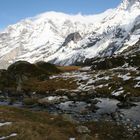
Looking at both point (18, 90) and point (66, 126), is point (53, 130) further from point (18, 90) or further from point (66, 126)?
point (18, 90)

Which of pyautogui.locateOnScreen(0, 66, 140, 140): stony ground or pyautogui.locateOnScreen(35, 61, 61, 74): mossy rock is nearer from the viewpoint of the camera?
pyautogui.locateOnScreen(0, 66, 140, 140): stony ground

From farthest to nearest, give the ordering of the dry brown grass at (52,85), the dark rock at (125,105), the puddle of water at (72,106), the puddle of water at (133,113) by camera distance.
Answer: the dry brown grass at (52,85), the puddle of water at (72,106), the dark rock at (125,105), the puddle of water at (133,113)

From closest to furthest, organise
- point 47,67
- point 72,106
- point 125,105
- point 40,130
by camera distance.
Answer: point 40,130 < point 125,105 < point 72,106 < point 47,67

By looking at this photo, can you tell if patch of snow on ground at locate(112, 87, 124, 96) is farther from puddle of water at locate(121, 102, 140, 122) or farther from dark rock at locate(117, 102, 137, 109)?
puddle of water at locate(121, 102, 140, 122)

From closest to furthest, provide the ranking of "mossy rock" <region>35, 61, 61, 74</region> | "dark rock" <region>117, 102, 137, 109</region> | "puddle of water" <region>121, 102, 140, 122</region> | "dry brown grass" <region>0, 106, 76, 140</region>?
"dry brown grass" <region>0, 106, 76, 140</region> → "puddle of water" <region>121, 102, 140, 122</region> → "dark rock" <region>117, 102, 137, 109</region> → "mossy rock" <region>35, 61, 61, 74</region>

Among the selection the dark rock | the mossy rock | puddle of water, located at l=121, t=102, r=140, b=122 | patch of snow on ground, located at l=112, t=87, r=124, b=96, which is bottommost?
puddle of water, located at l=121, t=102, r=140, b=122

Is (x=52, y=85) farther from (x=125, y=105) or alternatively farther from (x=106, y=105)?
(x=125, y=105)

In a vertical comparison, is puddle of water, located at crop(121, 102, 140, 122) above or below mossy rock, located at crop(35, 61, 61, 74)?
below

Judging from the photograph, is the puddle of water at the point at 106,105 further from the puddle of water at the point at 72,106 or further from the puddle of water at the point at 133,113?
the puddle of water at the point at 72,106

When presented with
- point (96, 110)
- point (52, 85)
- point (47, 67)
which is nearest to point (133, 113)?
point (96, 110)

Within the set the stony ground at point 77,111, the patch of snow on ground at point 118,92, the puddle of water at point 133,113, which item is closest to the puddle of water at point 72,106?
the stony ground at point 77,111

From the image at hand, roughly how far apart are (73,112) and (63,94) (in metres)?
21.7

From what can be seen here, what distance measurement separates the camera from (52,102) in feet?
224

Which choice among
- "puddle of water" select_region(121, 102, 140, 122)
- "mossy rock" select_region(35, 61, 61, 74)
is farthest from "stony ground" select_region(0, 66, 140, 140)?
"mossy rock" select_region(35, 61, 61, 74)
